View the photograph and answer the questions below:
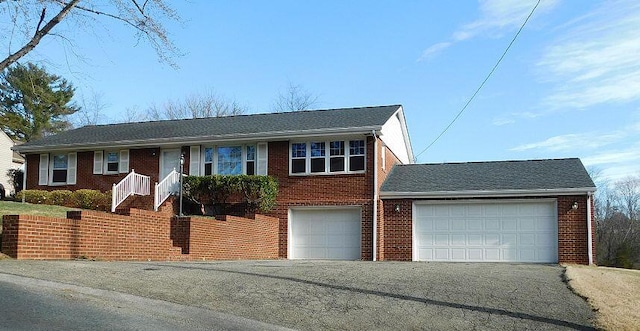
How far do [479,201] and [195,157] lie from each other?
10.9 metres

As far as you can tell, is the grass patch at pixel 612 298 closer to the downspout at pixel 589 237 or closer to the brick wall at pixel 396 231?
the downspout at pixel 589 237

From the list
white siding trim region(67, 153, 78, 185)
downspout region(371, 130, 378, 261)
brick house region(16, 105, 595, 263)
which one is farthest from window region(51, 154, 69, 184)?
downspout region(371, 130, 378, 261)

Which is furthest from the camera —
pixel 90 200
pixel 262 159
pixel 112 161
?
pixel 112 161

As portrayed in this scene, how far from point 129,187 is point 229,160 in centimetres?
408

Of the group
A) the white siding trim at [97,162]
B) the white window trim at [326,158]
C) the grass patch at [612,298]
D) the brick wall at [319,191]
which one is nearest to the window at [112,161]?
the white siding trim at [97,162]

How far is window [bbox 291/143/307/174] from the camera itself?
2388 cm

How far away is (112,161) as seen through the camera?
2625cm

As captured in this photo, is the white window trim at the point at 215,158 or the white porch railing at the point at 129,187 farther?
the white window trim at the point at 215,158

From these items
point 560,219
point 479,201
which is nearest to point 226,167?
point 479,201

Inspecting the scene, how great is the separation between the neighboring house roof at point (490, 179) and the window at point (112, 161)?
35.9ft

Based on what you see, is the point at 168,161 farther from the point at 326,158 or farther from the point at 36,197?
the point at 326,158

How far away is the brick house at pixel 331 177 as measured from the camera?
2189 cm

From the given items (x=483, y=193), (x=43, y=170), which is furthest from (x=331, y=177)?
(x=43, y=170)

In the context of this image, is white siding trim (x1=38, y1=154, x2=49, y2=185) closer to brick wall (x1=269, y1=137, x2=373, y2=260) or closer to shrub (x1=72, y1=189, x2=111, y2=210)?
shrub (x1=72, y1=189, x2=111, y2=210)
